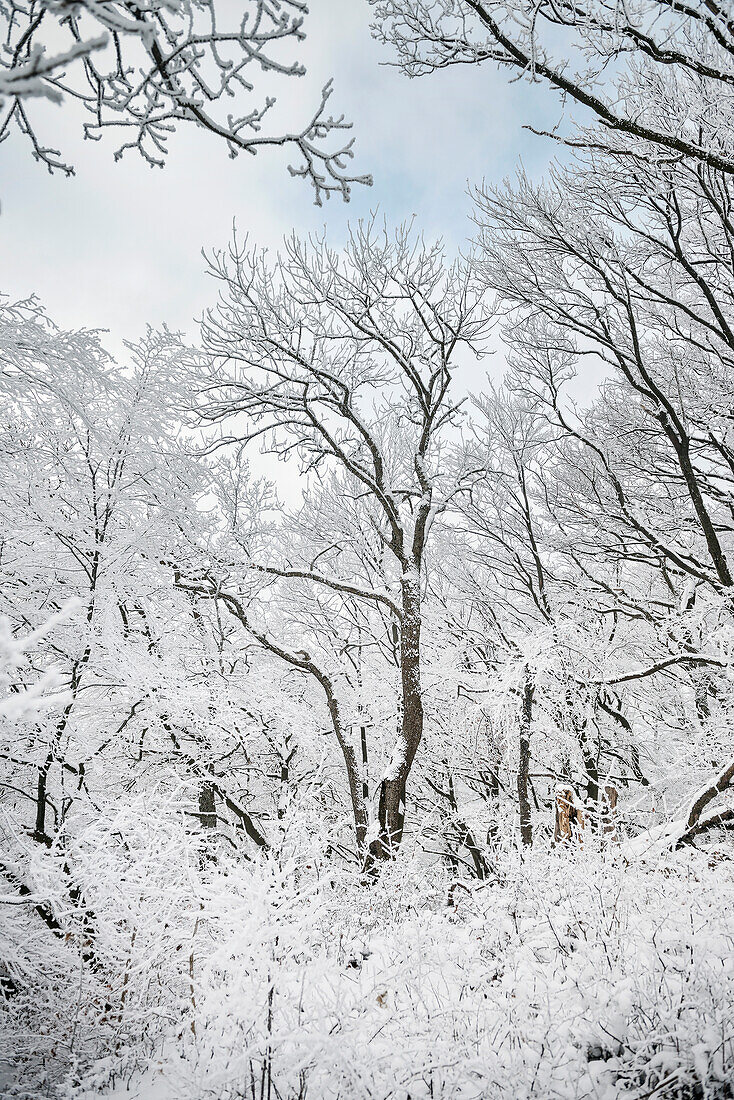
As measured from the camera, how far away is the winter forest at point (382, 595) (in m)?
2.89

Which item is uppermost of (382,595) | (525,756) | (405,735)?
(382,595)

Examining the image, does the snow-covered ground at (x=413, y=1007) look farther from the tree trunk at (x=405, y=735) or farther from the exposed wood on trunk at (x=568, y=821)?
the tree trunk at (x=405, y=735)

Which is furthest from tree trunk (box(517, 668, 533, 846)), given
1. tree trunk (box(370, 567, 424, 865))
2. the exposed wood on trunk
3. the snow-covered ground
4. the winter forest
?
the snow-covered ground

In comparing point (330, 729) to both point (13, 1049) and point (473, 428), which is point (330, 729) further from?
point (13, 1049)

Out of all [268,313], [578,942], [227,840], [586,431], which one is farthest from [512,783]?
[268,313]

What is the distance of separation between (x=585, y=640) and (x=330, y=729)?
5.69m

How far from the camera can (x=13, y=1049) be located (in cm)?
339

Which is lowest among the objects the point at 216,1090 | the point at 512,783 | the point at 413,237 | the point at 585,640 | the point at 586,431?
the point at 512,783

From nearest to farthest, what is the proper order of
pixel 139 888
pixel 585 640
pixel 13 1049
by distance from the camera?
pixel 13 1049
pixel 139 888
pixel 585 640

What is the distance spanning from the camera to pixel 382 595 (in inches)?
352

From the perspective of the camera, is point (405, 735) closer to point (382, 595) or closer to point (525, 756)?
point (382, 595)

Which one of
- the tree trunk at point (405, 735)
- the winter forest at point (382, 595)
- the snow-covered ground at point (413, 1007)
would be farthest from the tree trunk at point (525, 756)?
the snow-covered ground at point (413, 1007)

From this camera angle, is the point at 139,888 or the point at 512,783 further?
the point at 512,783

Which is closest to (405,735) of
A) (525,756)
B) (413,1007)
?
(525,756)
